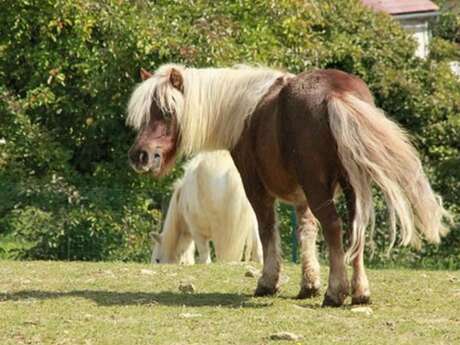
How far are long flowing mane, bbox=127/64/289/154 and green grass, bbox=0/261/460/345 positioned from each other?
52.1 inches

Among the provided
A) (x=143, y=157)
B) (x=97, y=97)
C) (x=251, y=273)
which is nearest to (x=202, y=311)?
(x=143, y=157)

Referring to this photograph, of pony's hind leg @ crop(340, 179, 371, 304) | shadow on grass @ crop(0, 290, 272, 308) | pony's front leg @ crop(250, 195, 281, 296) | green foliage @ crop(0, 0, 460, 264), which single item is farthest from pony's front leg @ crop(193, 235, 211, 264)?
pony's hind leg @ crop(340, 179, 371, 304)

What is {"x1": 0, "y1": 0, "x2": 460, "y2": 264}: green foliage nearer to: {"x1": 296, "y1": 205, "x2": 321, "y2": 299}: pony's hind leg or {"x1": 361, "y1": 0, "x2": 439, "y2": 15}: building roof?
{"x1": 296, "y1": 205, "x2": 321, "y2": 299}: pony's hind leg

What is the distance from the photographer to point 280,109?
821 centimetres

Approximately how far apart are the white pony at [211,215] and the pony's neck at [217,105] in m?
4.13

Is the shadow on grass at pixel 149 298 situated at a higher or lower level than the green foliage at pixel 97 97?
lower

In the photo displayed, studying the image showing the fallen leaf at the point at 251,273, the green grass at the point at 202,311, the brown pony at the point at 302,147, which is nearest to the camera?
the green grass at the point at 202,311

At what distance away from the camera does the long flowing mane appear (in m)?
8.73

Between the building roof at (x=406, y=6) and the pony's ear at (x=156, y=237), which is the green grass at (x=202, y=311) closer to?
the pony's ear at (x=156, y=237)

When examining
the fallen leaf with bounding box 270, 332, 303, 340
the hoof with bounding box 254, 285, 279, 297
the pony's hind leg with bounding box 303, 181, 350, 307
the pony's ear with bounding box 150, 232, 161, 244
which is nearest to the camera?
the fallen leaf with bounding box 270, 332, 303, 340

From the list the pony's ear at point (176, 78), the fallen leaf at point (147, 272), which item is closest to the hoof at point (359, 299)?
the pony's ear at point (176, 78)

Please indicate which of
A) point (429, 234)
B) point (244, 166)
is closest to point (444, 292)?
point (429, 234)

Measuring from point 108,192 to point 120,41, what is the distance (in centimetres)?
213

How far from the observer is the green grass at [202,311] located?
688cm
